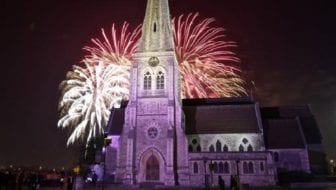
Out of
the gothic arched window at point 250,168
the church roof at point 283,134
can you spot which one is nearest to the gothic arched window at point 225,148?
the gothic arched window at point 250,168

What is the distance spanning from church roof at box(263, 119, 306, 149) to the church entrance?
16673 mm

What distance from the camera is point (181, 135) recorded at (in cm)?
4719

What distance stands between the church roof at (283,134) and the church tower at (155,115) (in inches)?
544

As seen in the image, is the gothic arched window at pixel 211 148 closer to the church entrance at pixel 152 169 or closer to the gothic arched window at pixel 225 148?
the gothic arched window at pixel 225 148

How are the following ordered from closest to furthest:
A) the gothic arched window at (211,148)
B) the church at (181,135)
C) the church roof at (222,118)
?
the church at (181,135) → the gothic arched window at (211,148) → the church roof at (222,118)

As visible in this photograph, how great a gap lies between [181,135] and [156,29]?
53.7ft

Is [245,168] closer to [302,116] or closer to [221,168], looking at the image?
[221,168]

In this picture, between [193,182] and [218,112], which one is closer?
[193,182]

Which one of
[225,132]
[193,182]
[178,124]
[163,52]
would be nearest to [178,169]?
[193,182]

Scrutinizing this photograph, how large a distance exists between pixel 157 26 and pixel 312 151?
30.2 meters

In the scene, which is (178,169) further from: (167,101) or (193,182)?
(167,101)

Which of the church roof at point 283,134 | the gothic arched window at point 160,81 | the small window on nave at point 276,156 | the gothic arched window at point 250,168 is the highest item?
the gothic arched window at point 160,81

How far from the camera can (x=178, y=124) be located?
47.8 meters

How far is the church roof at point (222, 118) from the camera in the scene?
5081 cm
